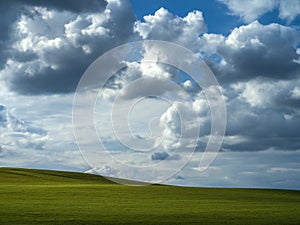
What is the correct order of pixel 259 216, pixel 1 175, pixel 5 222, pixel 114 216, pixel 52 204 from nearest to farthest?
pixel 5 222 < pixel 114 216 < pixel 259 216 < pixel 52 204 < pixel 1 175

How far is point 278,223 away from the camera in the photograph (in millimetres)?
27562

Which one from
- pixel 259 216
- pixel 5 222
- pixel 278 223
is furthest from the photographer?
pixel 259 216

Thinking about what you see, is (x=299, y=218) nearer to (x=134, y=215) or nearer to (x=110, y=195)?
(x=134, y=215)

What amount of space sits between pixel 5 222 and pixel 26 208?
7494mm

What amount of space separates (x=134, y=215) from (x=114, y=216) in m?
1.39

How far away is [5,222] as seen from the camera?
25.6 meters

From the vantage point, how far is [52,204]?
121 ft

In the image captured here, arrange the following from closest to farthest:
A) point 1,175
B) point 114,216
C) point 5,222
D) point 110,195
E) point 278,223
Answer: point 5,222, point 278,223, point 114,216, point 110,195, point 1,175

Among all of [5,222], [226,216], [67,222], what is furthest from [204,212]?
[5,222]

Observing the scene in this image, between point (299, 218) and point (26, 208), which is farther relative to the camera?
point (26, 208)

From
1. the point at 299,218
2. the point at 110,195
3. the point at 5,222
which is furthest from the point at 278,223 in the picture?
the point at 110,195

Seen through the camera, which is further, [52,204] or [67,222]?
[52,204]

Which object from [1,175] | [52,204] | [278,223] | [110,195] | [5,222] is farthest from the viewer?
[1,175]

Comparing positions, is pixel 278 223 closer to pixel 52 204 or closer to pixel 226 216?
pixel 226 216
